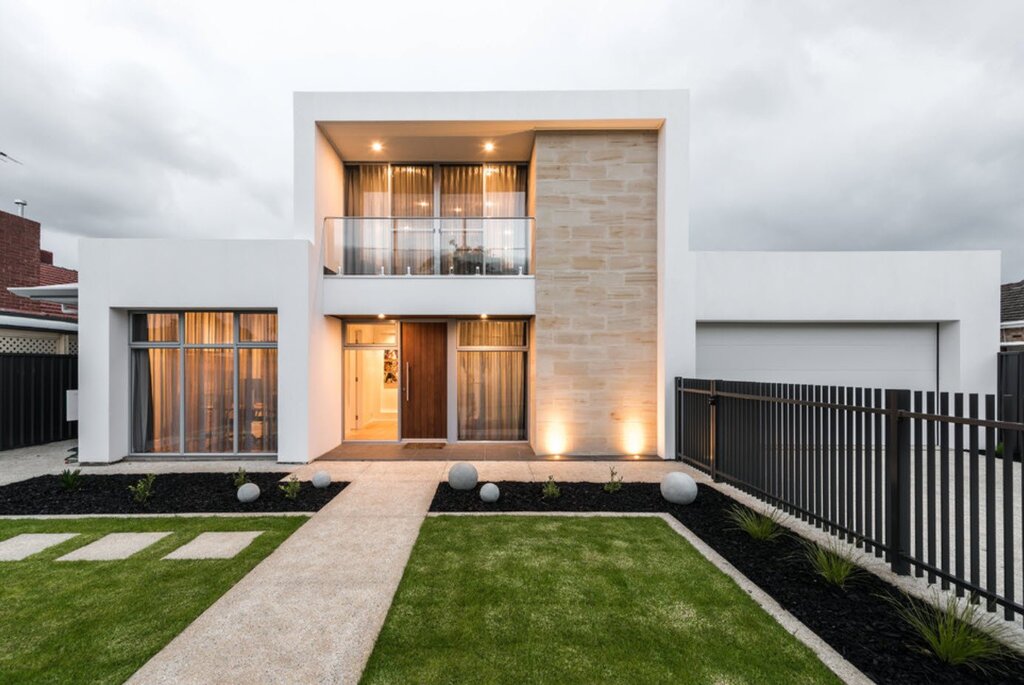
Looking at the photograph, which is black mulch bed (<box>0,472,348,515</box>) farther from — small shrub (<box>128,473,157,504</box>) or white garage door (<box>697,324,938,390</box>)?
white garage door (<box>697,324,938,390</box>)

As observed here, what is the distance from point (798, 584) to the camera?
3672 mm

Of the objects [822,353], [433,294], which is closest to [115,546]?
[433,294]

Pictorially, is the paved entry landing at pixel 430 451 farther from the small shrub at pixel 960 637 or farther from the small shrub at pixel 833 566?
the small shrub at pixel 960 637

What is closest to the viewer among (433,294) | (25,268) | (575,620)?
(575,620)

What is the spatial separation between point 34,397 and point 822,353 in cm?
1716

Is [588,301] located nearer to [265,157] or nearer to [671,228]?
[671,228]

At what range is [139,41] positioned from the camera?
13.8 meters

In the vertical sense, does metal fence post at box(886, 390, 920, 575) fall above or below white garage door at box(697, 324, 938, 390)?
below

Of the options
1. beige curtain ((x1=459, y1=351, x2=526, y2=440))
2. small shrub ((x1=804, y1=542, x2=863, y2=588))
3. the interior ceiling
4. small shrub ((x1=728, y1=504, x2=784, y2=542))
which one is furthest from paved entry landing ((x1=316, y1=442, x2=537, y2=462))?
the interior ceiling

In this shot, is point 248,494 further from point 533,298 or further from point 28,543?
point 533,298

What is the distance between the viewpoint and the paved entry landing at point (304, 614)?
8.68 feet

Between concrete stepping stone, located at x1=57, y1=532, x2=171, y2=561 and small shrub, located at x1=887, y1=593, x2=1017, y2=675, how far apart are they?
6.50 metres

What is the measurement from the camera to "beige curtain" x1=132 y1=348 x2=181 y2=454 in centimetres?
846

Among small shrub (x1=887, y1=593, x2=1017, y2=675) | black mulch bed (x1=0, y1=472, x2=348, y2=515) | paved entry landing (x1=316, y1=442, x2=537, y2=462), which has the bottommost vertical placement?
paved entry landing (x1=316, y1=442, x2=537, y2=462)
